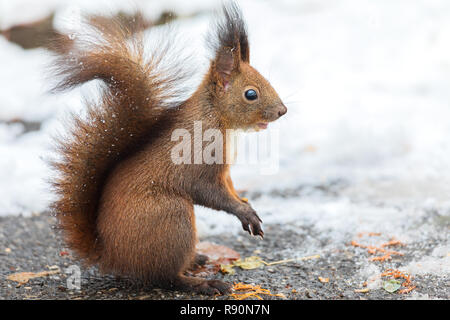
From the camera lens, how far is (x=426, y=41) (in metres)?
5.10

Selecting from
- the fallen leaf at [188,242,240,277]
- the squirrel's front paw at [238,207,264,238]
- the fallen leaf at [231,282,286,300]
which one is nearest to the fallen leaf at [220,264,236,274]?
the fallen leaf at [188,242,240,277]

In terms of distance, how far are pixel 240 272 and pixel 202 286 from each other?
0.94 ft

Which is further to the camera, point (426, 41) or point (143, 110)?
point (426, 41)

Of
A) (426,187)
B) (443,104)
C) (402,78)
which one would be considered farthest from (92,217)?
(402,78)

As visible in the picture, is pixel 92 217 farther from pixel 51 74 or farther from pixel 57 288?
pixel 51 74

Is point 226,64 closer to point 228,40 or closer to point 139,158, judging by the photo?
point 228,40

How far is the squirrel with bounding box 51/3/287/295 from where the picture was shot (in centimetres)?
190

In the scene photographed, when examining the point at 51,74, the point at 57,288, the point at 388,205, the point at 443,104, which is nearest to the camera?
the point at 51,74

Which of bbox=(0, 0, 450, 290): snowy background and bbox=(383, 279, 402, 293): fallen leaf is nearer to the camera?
bbox=(383, 279, 402, 293): fallen leaf

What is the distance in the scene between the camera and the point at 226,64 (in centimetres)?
205

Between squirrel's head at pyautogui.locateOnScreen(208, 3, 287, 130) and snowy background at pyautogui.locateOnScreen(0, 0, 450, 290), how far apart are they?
4.9 inches

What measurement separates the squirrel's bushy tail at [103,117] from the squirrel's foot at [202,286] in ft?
1.07
